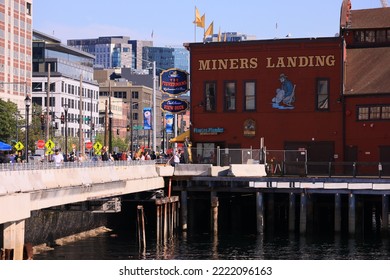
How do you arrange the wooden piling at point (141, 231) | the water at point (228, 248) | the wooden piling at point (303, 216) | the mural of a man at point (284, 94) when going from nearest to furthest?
the water at point (228, 248) → the wooden piling at point (141, 231) → the wooden piling at point (303, 216) → the mural of a man at point (284, 94)

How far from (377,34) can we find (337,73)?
7.02 m

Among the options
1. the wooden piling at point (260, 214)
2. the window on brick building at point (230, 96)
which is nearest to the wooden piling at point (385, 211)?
the wooden piling at point (260, 214)

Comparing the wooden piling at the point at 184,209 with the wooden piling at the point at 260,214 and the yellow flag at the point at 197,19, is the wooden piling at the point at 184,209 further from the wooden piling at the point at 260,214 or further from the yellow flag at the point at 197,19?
the yellow flag at the point at 197,19

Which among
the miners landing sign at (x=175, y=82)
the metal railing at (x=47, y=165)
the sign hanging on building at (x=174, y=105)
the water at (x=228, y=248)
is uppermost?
the miners landing sign at (x=175, y=82)

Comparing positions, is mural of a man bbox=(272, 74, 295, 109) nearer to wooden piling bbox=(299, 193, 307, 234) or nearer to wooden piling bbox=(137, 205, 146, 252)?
wooden piling bbox=(299, 193, 307, 234)

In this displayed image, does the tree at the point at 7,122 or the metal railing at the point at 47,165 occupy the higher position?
the tree at the point at 7,122

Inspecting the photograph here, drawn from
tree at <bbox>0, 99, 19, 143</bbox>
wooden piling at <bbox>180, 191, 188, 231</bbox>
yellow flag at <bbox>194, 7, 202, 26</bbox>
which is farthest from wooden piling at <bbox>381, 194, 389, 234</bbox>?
tree at <bbox>0, 99, 19, 143</bbox>

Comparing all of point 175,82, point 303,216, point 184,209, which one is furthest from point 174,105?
point 303,216

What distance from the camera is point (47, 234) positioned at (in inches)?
2486

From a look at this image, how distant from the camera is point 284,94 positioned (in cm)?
8356

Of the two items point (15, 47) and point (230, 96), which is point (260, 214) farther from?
point (15, 47)

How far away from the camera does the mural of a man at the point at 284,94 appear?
8350cm

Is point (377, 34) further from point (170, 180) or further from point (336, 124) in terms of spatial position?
point (170, 180)

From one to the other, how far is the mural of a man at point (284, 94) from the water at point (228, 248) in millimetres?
15318
